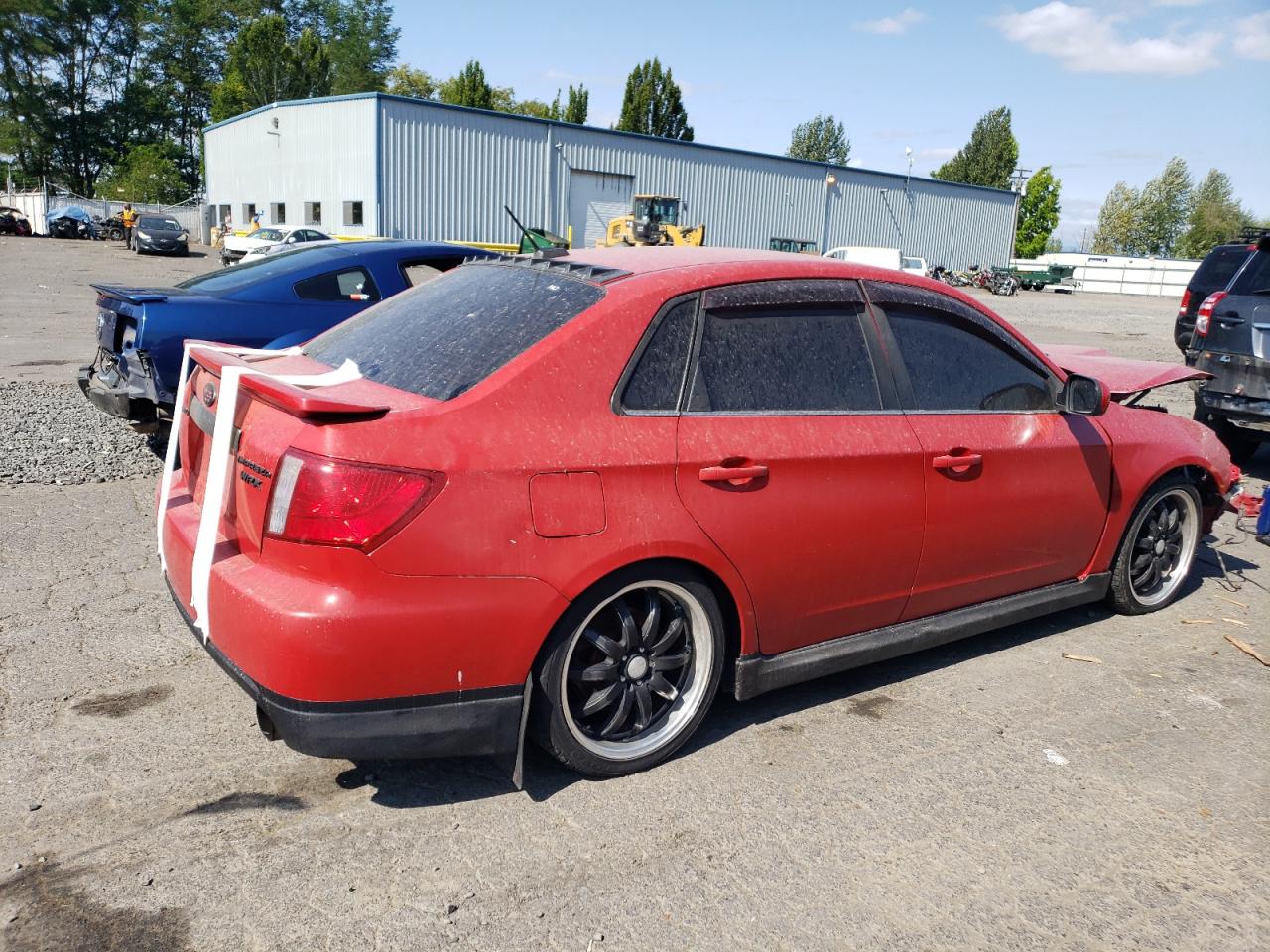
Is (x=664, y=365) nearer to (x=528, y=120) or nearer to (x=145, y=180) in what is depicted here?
(x=528, y=120)

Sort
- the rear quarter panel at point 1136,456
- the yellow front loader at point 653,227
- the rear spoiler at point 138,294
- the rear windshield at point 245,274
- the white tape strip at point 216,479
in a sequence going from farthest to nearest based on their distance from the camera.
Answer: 1. the yellow front loader at point 653,227
2. the rear windshield at point 245,274
3. the rear spoiler at point 138,294
4. the rear quarter panel at point 1136,456
5. the white tape strip at point 216,479

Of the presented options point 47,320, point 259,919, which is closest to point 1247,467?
point 259,919

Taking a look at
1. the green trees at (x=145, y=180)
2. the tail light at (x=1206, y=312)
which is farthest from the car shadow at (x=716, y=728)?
the green trees at (x=145, y=180)

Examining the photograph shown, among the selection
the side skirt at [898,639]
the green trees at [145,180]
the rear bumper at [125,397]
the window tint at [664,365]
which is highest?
the green trees at [145,180]

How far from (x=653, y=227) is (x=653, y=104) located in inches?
1677

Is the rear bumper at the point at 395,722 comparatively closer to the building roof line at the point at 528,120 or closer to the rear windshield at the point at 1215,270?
the rear windshield at the point at 1215,270

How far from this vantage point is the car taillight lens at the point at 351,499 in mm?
2689

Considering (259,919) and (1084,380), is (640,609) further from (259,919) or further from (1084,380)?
(1084,380)

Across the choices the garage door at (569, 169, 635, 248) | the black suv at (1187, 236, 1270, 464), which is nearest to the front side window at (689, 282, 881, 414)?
the black suv at (1187, 236, 1270, 464)

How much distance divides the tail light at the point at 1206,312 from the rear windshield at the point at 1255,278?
5.8 inches

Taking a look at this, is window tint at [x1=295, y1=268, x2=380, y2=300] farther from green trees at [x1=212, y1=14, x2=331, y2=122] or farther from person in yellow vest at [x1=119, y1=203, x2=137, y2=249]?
green trees at [x1=212, y1=14, x2=331, y2=122]

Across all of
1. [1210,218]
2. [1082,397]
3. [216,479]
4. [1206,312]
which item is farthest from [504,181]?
[1210,218]

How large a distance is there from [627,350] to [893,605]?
1529mm

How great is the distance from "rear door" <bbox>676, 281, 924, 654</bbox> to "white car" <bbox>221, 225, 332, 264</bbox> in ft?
97.6
